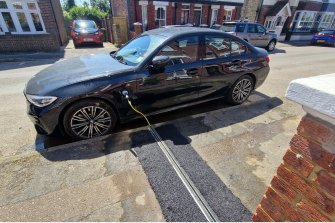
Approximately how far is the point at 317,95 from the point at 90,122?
2.93 m

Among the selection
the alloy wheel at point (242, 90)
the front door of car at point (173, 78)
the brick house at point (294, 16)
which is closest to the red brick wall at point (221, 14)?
the brick house at point (294, 16)

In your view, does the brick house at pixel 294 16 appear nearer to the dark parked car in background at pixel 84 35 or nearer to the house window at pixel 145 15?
the house window at pixel 145 15

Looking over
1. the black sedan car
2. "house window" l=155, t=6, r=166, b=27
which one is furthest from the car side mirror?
"house window" l=155, t=6, r=166, b=27

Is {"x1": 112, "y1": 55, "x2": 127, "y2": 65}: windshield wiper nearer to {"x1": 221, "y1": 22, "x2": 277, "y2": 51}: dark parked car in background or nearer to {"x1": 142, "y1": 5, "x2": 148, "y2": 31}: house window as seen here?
{"x1": 221, "y1": 22, "x2": 277, "y2": 51}: dark parked car in background

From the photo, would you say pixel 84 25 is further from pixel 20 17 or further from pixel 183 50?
pixel 183 50

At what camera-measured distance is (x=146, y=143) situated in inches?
122

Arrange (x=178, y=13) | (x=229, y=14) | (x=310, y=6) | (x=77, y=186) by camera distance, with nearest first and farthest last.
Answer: (x=77, y=186), (x=178, y=13), (x=229, y=14), (x=310, y=6)

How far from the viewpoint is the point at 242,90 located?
4484mm

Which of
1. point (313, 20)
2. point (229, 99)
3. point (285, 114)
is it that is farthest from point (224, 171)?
point (313, 20)

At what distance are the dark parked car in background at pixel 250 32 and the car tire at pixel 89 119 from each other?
34.2 feet

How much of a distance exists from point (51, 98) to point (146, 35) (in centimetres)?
220

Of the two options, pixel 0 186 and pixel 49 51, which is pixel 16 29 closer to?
pixel 49 51

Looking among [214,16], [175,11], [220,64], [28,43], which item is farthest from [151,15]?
[220,64]

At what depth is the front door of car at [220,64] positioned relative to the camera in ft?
12.3
